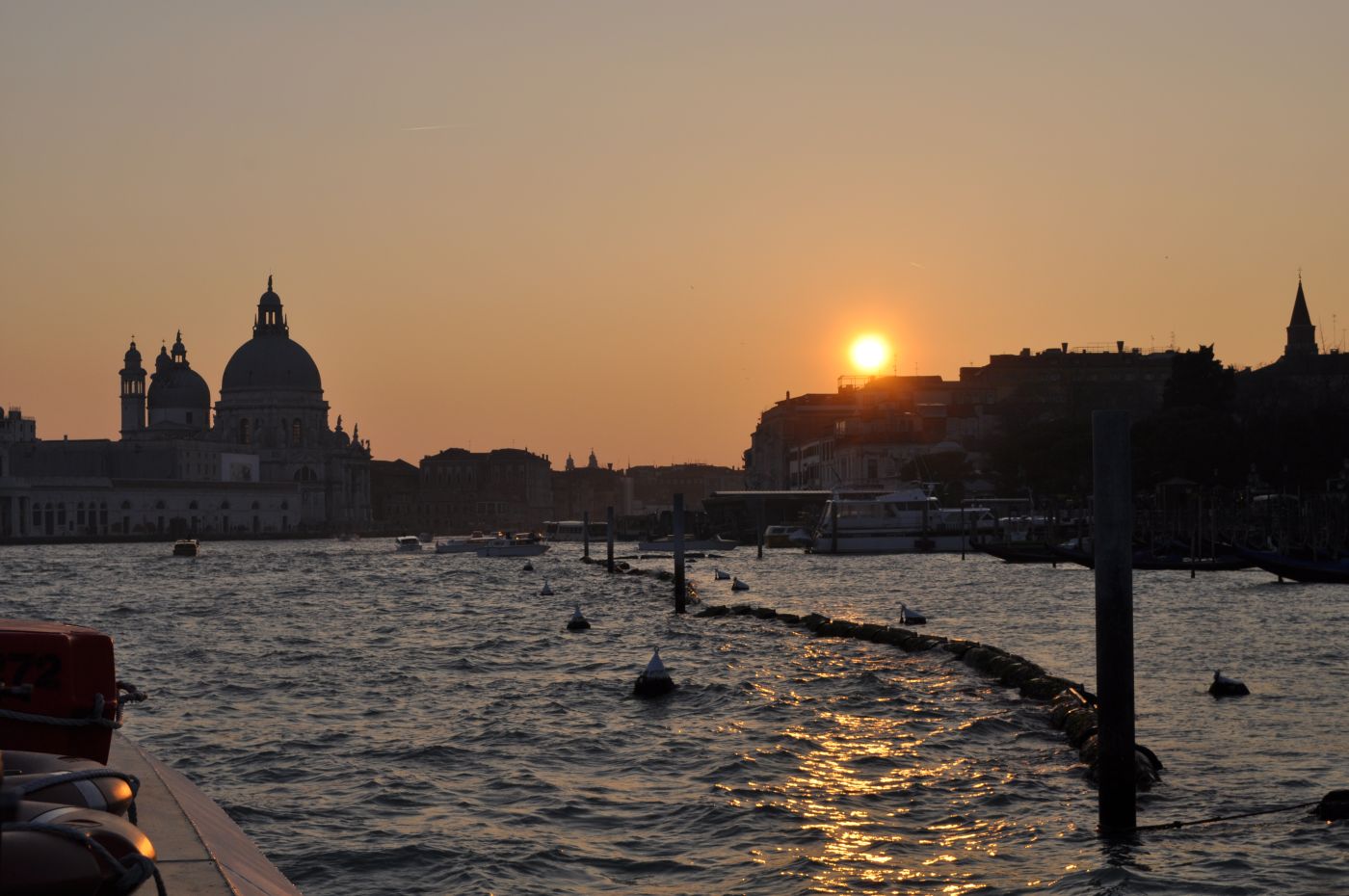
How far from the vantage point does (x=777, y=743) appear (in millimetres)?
16594

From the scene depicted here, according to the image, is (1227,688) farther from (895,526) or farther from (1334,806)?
(895,526)

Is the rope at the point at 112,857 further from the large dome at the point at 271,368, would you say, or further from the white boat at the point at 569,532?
the large dome at the point at 271,368

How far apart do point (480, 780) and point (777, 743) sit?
3.28m

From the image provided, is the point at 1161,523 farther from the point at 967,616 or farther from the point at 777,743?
the point at 777,743

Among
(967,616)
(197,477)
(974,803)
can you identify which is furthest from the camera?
(197,477)

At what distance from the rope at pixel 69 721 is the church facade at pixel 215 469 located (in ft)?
520

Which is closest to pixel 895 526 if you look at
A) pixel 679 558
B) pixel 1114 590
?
pixel 679 558

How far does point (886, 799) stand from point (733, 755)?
253 cm

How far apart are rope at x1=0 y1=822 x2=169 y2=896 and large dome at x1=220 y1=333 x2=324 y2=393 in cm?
19305

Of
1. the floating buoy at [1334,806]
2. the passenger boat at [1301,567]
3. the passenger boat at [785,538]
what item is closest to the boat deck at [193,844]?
the floating buoy at [1334,806]

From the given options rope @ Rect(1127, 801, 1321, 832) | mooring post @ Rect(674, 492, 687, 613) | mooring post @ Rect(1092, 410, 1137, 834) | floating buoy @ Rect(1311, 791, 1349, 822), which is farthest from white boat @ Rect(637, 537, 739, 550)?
mooring post @ Rect(1092, 410, 1137, 834)

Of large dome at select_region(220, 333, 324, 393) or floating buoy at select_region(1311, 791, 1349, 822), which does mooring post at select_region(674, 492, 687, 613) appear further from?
large dome at select_region(220, 333, 324, 393)

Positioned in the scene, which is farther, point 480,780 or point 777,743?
point 777,743

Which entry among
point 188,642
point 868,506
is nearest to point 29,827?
point 188,642
